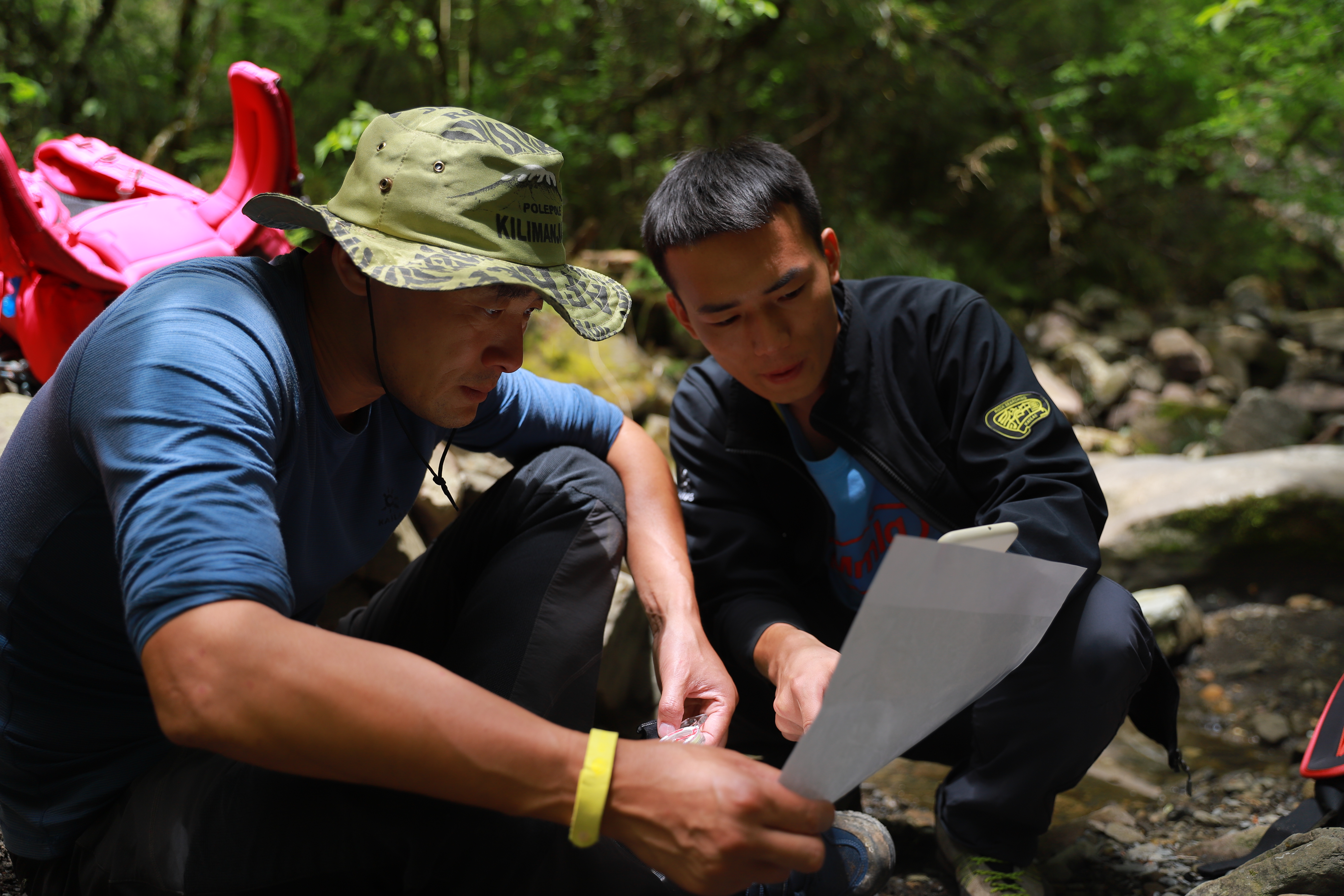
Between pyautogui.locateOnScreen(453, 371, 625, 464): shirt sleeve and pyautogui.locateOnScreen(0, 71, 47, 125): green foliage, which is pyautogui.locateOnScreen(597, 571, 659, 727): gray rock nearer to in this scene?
pyautogui.locateOnScreen(453, 371, 625, 464): shirt sleeve

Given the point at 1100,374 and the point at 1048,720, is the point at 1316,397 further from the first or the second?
the point at 1048,720

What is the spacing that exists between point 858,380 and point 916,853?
104 centimetres

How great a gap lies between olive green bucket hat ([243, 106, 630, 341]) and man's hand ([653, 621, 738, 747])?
23.4 inches

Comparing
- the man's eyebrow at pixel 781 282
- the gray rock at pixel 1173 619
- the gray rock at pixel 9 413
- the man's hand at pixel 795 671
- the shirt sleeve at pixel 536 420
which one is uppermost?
the man's eyebrow at pixel 781 282

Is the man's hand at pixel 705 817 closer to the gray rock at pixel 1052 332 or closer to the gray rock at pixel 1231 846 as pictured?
the gray rock at pixel 1231 846

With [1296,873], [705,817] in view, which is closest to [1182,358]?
[1296,873]

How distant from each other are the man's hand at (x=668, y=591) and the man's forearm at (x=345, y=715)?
1.87 feet

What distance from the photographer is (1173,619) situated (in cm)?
310

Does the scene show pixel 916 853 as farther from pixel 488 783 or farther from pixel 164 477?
pixel 164 477

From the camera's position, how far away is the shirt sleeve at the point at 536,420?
5.98ft

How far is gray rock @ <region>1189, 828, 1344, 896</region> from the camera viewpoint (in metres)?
1.31

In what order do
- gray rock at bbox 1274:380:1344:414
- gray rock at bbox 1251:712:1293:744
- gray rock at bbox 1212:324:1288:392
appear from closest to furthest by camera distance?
gray rock at bbox 1251:712:1293:744 → gray rock at bbox 1274:380:1344:414 → gray rock at bbox 1212:324:1288:392

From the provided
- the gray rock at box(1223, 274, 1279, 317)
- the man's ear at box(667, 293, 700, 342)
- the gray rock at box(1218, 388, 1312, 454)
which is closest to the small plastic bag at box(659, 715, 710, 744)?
the man's ear at box(667, 293, 700, 342)

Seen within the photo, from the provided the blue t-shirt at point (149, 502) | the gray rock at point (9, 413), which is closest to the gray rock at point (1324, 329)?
the blue t-shirt at point (149, 502)
